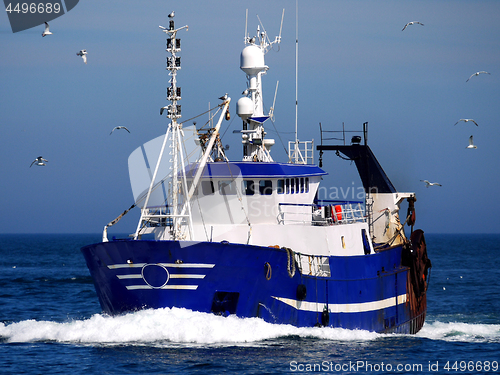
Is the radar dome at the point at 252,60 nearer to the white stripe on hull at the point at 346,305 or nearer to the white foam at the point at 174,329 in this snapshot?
the white stripe on hull at the point at 346,305

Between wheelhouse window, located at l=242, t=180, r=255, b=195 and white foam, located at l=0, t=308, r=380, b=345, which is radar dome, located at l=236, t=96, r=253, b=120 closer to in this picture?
wheelhouse window, located at l=242, t=180, r=255, b=195

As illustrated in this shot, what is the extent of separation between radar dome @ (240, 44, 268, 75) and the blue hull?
8257mm

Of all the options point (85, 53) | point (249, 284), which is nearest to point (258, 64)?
point (85, 53)

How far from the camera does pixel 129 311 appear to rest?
22141 mm

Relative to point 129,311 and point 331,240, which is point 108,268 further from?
point 331,240

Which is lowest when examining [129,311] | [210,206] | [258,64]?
[129,311]

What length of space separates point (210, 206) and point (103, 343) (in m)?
6.19

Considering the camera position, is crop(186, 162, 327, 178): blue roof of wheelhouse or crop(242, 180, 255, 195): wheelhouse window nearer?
crop(186, 162, 327, 178): blue roof of wheelhouse

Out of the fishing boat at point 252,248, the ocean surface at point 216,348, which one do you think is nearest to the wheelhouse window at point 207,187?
the fishing boat at point 252,248

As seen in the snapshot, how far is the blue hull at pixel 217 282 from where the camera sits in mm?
21359

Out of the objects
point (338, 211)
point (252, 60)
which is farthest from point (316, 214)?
point (252, 60)

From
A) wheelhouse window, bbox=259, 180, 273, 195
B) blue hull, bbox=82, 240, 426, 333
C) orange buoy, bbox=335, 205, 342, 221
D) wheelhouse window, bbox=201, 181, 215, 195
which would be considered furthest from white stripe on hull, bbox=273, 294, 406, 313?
wheelhouse window, bbox=201, 181, 215, 195

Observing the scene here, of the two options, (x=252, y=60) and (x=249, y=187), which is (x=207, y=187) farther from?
(x=252, y=60)

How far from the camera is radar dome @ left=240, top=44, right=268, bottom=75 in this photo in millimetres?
27891
